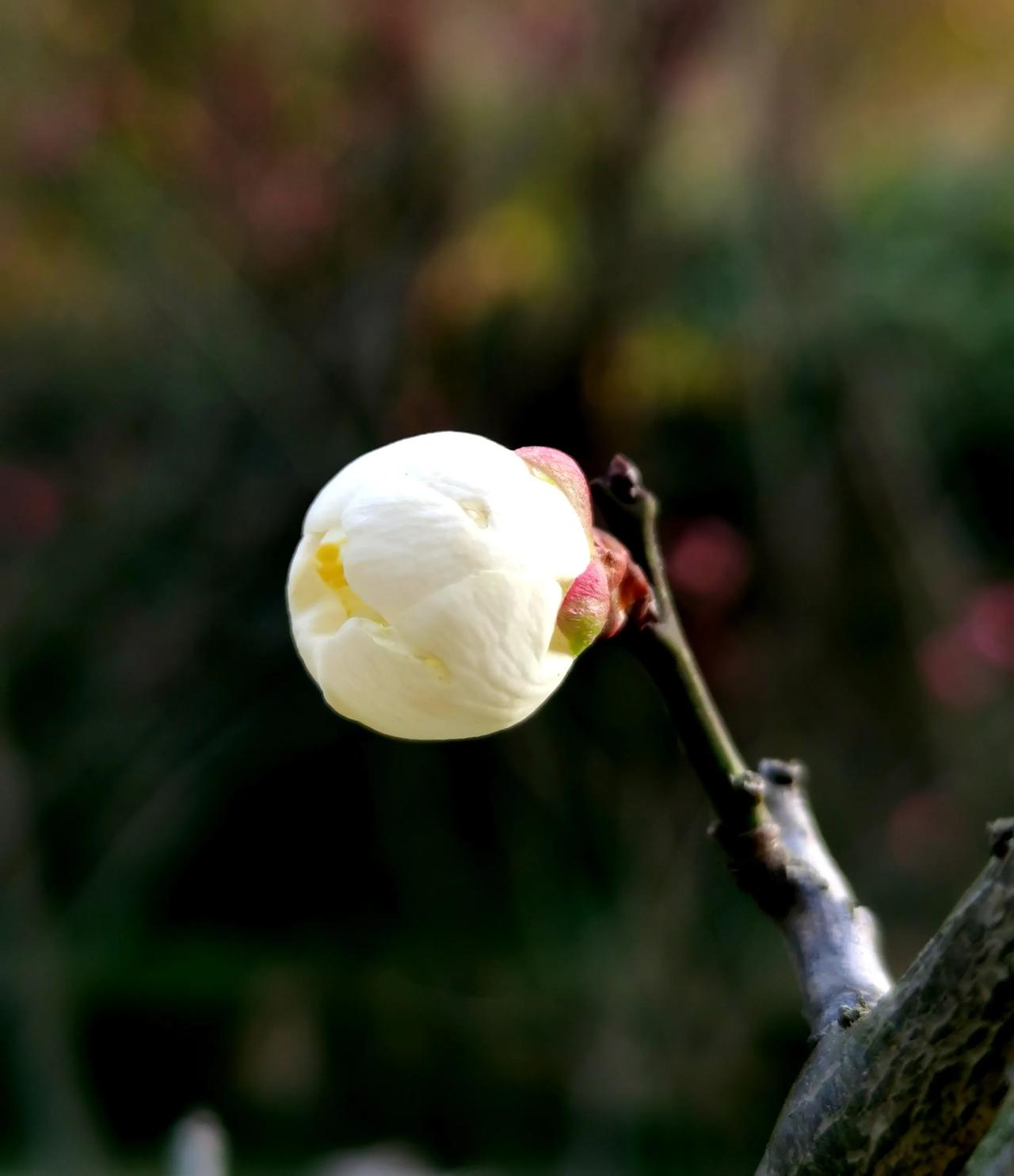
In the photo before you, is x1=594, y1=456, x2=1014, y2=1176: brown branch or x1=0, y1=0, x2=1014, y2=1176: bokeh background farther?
x1=0, y1=0, x2=1014, y2=1176: bokeh background

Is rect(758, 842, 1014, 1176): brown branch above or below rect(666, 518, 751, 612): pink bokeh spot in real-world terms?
below

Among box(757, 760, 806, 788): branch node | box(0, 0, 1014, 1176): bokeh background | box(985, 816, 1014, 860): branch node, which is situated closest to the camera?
box(985, 816, 1014, 860): branch node

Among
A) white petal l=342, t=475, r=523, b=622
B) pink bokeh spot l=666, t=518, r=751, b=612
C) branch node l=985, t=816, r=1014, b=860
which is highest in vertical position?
pink bokeh spot l=666, t=518, r=751, b=612

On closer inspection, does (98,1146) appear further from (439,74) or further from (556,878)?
(439,74)

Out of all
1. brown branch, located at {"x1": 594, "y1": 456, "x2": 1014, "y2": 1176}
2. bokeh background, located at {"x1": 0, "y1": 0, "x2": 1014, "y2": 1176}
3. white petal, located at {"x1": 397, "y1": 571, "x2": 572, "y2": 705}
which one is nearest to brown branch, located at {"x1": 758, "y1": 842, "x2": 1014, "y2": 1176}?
brown branch, located at {"x1": 594, "y1": 456, "x2": 1014, "y2": 1176}

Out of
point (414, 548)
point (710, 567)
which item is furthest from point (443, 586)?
point (710, 567)

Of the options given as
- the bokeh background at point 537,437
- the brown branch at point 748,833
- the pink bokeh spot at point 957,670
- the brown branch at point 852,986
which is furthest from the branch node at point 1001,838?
the pink bokeh spot at point 957,670

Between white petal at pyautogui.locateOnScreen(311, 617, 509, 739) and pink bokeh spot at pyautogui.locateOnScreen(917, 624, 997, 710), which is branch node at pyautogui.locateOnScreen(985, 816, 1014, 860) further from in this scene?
pink bokeh spot at pyautogui.locateOnScreen(917, 624, 997, 710)
